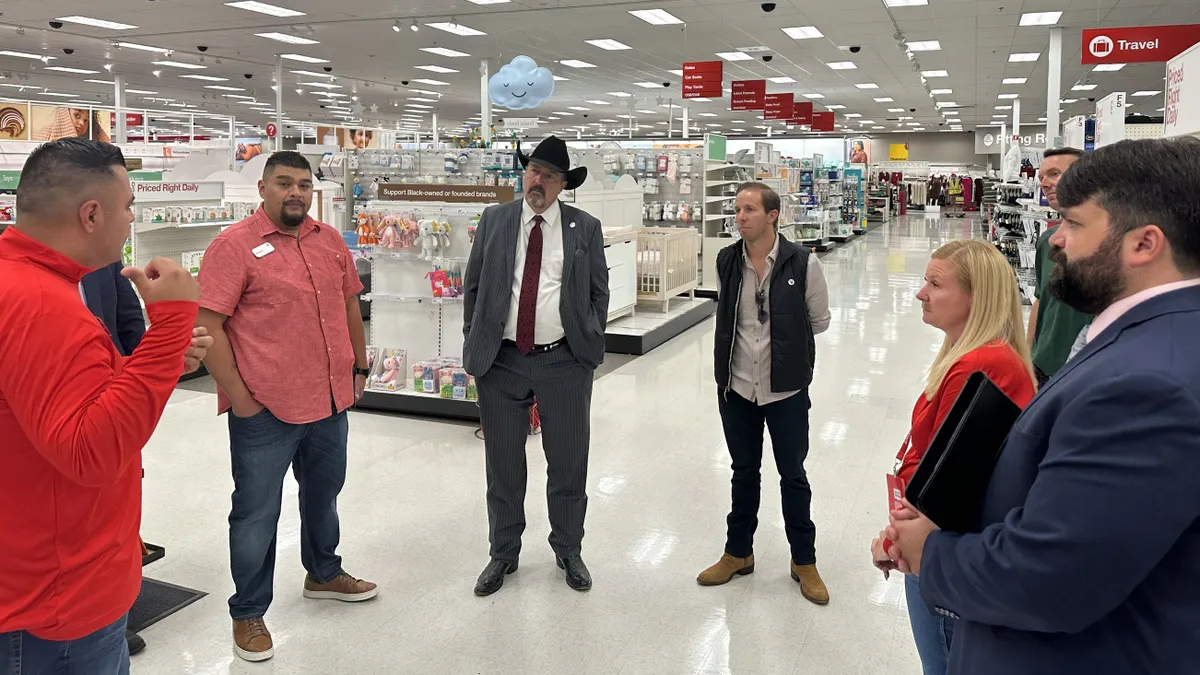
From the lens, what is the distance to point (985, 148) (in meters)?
36.4

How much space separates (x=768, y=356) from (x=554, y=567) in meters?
1.26

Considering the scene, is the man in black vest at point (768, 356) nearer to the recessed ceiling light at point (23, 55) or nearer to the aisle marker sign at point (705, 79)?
the aisle marker sign at point (705, 79)

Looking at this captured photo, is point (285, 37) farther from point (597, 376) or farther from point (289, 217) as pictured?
point (289, 217)

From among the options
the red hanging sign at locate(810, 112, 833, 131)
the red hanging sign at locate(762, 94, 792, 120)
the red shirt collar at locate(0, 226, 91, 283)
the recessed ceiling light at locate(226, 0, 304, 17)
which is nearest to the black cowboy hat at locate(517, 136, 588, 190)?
the red shirt collar at locate(0, 226, 91, 283)

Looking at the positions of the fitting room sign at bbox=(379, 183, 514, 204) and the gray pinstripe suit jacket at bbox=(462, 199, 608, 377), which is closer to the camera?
the gray pinstripe suit jacket at bbox=(462, 199, 608, 377)

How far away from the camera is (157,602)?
3.32 m

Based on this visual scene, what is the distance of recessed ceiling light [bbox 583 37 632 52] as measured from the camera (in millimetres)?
15480

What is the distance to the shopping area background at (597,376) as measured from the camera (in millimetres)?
3191

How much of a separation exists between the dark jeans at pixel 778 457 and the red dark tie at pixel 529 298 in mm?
779

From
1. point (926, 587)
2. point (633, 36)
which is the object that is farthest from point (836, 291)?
point (926, 587)

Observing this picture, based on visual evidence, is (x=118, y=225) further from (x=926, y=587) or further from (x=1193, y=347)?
(x=1193, y=347)

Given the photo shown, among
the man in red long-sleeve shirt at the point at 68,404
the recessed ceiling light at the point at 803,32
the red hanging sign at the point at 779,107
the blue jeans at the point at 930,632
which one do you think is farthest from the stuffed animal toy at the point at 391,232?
the red hanging sign at the point at 779,107

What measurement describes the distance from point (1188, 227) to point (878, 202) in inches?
1215

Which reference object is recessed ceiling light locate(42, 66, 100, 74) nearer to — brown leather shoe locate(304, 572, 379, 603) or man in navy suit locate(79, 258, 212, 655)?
man in navy suit locate(79, 258, 212, 655)
